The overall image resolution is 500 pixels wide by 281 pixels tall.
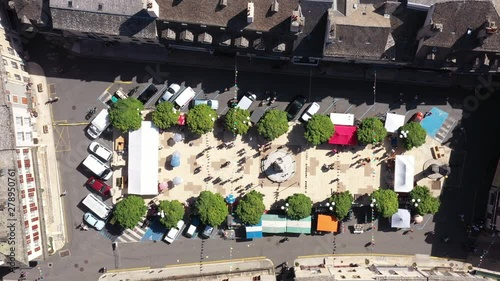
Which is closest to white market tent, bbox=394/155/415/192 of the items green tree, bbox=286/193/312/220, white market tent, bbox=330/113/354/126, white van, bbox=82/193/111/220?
white market tent, bbox=330/113/354/126

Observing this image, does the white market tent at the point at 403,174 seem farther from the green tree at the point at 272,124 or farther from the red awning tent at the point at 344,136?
the green tree at the point at 272,124

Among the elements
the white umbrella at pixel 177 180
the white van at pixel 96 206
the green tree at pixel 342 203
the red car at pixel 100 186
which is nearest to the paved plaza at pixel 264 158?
the white umbrella at pixel 177 180

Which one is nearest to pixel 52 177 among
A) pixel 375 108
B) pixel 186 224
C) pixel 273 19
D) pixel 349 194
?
pixel 186 224

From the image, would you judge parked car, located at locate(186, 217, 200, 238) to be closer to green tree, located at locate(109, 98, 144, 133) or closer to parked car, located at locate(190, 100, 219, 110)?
green tree, located at locate(109, 98, 144, 133)

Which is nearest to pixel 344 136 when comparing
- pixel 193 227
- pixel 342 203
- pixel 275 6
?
pixel 342 203

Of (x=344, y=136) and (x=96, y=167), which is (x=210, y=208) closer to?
(x=96, y=167)

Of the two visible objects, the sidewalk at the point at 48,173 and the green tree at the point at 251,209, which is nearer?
the green tree at the point at 251,209
